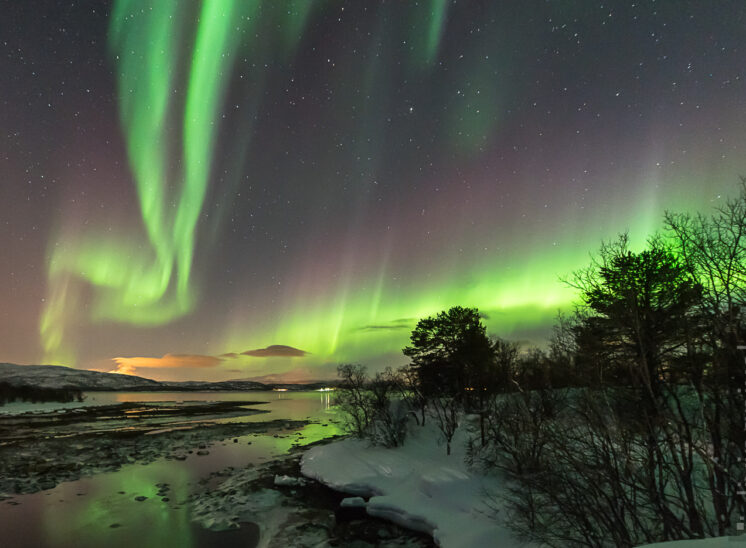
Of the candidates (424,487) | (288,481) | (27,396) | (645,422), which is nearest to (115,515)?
(288,481)

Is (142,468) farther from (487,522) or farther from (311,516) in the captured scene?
(487,522)

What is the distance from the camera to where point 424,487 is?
58.0 feet

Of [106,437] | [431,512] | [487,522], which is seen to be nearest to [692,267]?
[487,522]

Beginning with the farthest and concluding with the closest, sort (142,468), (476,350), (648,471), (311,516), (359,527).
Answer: (476,350), (142,468), (311,516), (359,527), (648,471)

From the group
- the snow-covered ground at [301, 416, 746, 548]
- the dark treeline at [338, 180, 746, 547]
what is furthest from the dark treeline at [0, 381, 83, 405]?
the dark treeline at [338, 180, 746, 547]

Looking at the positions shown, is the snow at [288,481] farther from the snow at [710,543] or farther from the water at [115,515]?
the snow at [710,543]

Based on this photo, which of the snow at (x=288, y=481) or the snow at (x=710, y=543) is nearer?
the snow at (x=710, y=543)

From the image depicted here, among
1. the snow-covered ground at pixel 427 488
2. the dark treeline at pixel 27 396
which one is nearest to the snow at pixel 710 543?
the snow-covered ground at pixel 427 488

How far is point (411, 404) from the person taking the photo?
114ft

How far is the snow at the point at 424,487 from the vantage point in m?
13.5

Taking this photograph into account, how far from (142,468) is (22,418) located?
4588cm

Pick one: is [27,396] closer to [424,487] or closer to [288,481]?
[288,481]

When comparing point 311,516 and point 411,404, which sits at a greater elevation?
point 411,404

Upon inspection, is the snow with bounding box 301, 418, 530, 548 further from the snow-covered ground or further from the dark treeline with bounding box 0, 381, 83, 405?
the dark treeline with bounding box 0, 381, 83, 405
